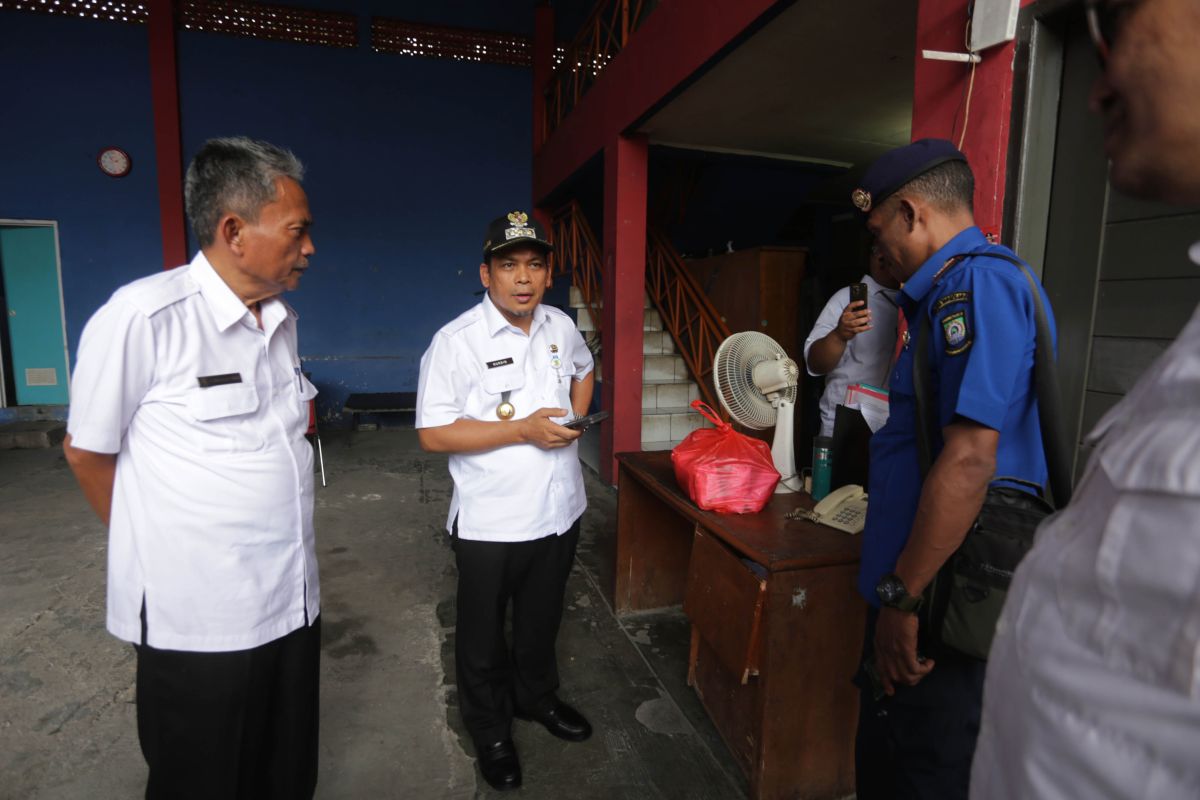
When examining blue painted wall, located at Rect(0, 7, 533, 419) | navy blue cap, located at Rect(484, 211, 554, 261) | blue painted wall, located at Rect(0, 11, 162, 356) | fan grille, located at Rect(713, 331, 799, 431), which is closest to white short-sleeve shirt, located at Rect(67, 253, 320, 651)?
navy blue cap, located at Rect(484, 211, 554, 261)

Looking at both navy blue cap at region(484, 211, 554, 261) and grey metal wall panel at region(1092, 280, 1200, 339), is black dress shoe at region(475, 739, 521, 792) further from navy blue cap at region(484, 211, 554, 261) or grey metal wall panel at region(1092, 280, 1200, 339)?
grey metal wall panel at region(1092, 280, 1200, 339)

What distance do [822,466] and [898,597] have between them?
114cm

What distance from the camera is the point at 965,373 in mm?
1106

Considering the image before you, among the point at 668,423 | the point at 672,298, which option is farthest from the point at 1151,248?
the point at 672,298

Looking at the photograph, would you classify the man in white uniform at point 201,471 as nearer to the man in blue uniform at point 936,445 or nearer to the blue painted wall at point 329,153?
the man in blue uniform at point 936,445

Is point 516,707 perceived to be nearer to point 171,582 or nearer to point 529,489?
point 529,489

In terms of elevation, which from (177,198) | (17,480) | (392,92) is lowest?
(17,480)

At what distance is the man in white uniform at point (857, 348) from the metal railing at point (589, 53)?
2.84 meters

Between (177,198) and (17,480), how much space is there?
347 cm

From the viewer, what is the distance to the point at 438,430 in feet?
6.23

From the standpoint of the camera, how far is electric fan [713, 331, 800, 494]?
235 cm

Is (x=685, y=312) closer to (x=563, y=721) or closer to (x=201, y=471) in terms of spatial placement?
(x=563, y=721)

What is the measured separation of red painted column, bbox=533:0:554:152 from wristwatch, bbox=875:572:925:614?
7.72m

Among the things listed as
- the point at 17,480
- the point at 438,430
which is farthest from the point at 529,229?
the point at 17,480
